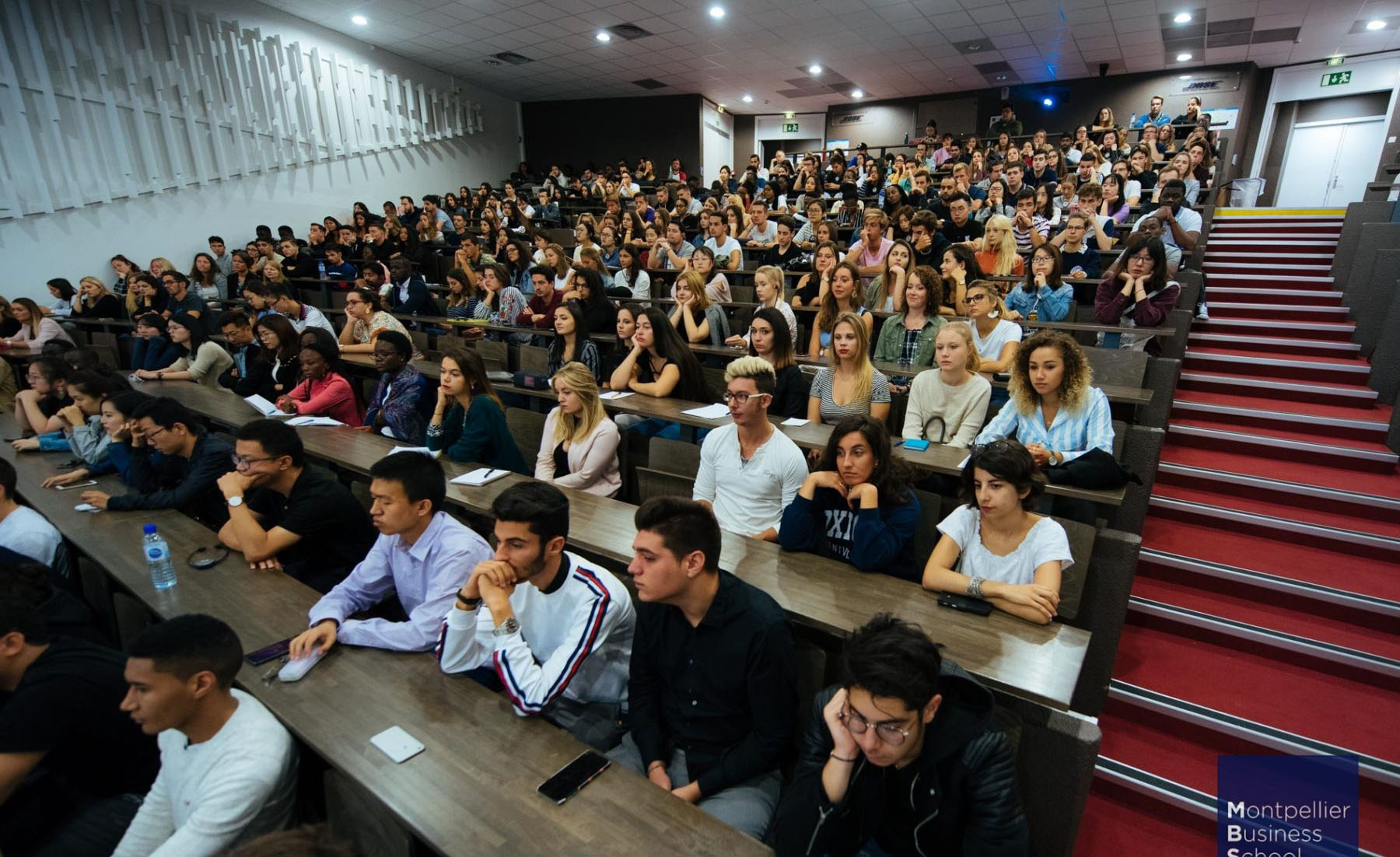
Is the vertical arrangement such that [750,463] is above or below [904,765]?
above

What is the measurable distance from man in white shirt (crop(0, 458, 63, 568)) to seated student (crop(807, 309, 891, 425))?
3.27 meters

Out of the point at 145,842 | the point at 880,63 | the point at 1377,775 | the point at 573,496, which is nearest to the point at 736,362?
the point at 573,496

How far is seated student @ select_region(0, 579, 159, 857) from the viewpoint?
1.50 meters

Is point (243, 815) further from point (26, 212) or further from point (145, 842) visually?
point (26, 212)

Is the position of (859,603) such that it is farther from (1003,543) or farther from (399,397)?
(399,397)

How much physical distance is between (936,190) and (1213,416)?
5.01 meters

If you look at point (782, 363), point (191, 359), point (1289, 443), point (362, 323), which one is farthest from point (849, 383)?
point (191, 359)

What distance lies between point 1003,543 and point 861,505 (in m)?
0.43

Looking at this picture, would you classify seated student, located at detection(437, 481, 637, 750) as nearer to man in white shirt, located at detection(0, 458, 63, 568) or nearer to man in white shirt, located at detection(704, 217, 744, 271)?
man in white shirt, located at detection(0, 458, 63, 568)

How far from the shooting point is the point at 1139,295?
401 cm

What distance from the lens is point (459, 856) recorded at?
117cm

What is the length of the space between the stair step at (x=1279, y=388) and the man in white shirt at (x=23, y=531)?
19.9ft

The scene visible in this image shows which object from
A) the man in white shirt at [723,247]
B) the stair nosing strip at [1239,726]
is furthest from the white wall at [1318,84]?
the stair nosing strip at [1239,726]

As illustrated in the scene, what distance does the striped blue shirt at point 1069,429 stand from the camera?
2650 millimetres
